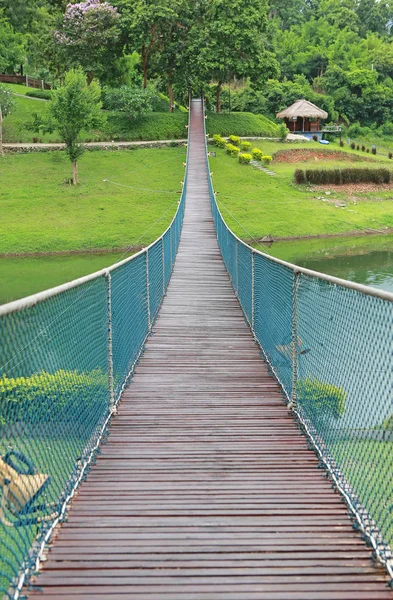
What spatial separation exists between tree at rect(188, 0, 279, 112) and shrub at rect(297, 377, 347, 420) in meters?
32.2

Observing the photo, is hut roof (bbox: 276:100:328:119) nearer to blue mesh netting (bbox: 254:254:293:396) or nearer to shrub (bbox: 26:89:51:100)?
shrub (bbox: 26:89:51:100)

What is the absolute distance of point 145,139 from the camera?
35406 mm

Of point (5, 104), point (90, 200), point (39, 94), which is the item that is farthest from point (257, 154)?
point (39, 94)

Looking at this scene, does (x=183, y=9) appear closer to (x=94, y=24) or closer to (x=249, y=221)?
(x=94, y=24)

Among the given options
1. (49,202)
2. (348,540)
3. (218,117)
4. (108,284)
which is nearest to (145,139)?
(218,117)

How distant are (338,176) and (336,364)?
27589 millimetres

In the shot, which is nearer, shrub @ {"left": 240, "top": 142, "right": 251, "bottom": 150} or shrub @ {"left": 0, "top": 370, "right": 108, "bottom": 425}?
shrub @ {"left": 0, "top": 370, "right": 108, "bottom": 425}

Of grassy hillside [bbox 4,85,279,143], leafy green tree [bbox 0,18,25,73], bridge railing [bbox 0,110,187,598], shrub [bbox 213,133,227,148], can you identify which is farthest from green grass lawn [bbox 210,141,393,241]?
leafy green tree [bbox 0,18,25,73]

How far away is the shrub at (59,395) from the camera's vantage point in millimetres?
3605

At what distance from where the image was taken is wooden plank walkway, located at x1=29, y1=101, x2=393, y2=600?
265cm

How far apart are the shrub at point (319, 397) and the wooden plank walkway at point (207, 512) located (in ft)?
0.66

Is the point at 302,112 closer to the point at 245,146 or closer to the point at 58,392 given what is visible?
the point at 245,146

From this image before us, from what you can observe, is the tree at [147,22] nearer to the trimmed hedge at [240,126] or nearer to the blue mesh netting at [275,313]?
the trimmed hedge at [240,126]

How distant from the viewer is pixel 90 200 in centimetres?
2677
